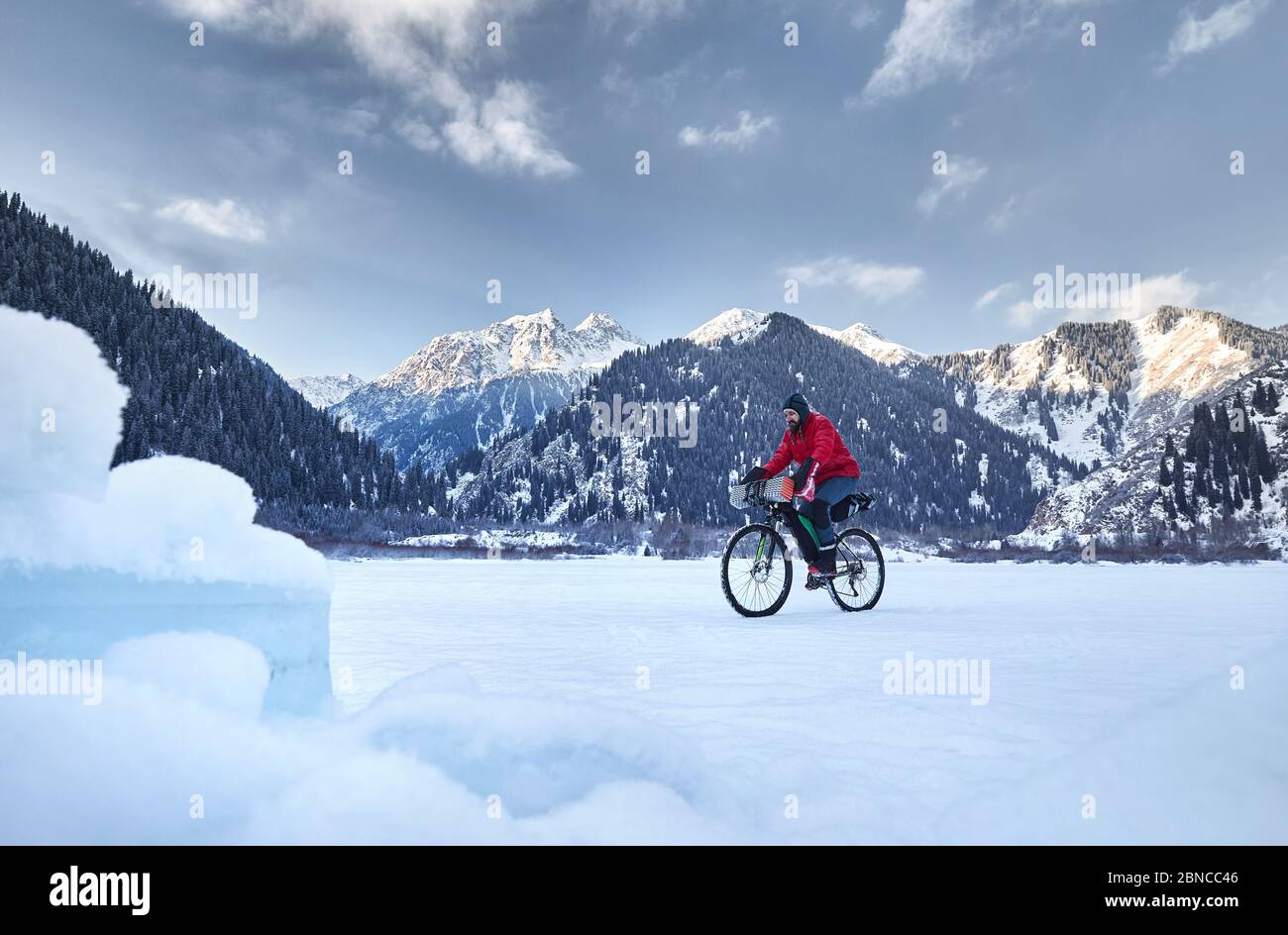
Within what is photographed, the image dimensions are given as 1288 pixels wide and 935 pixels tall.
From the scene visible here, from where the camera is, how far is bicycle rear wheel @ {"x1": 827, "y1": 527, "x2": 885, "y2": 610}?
26.8 ft

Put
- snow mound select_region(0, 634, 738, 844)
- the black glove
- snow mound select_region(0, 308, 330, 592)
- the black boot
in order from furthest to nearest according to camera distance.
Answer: the black boot, the black glove, snow mound select_region(0, 308, 330, 592), snow mound select_region(0, 634, 738, 844)

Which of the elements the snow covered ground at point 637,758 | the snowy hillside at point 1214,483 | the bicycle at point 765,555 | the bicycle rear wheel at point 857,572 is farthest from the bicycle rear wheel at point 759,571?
the snowy hillside at point 1214,483

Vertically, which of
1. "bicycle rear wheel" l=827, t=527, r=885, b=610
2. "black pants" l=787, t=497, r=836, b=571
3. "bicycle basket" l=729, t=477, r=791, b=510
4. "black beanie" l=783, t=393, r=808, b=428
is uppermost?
"black beanie" l=783, t=393, r=808, b=428

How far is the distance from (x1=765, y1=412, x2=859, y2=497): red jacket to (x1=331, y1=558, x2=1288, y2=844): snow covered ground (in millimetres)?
2217

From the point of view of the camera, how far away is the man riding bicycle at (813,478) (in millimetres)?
7559

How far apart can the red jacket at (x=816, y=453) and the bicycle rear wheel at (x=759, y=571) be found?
714 mm

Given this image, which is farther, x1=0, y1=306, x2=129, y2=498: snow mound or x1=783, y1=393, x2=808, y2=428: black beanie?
x1=783, y1=393, x2=808, y2=428: black beanie

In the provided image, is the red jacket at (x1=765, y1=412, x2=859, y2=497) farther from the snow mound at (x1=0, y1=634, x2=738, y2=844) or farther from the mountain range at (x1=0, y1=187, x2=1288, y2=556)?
the mountain range at (x1=0, y1=187, x2=1288, y2=556)

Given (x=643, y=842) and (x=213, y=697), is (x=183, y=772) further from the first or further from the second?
(x=643, y=842)

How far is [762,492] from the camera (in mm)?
7684

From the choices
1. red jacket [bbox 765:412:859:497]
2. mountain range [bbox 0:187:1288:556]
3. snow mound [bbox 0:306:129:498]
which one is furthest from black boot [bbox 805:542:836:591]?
mountain range [bbox 0:187:1288:556]

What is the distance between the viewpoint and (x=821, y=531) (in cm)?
784

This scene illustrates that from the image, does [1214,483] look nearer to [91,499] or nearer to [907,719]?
[907,719]
